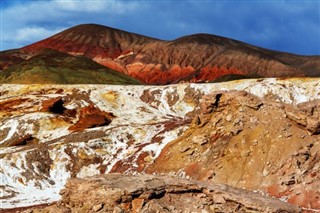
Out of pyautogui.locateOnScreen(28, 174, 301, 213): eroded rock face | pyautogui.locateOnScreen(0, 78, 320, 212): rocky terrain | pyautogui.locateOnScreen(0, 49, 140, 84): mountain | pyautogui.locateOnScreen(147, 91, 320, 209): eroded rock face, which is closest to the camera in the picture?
pyautogui.locateOnScreen(28, 174, 301, 213): eroded rock face

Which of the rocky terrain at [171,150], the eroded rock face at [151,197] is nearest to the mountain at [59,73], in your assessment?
the rocky terrain at [171,150]

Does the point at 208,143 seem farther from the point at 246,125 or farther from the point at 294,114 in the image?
the point at 294,114

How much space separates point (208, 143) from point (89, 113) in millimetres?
25912

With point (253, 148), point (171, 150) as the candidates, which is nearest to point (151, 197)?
point (253, 148)

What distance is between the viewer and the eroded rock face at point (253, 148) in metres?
33.8

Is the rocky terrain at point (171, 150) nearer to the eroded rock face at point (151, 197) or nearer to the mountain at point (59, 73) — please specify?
the eroded rock face at point (151, 197)

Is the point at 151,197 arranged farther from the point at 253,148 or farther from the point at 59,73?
the point at 59,73

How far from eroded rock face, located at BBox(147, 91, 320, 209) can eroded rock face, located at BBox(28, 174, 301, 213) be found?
9.96 metres

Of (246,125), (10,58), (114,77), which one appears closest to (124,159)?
(246,125)

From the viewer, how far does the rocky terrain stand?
22.5 m

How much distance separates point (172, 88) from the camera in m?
79.0

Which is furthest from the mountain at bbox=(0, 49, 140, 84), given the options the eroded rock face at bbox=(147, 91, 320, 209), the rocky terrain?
the eroded rock face at bbox=(147, 91, 320, 209)

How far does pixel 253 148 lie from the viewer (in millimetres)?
38344

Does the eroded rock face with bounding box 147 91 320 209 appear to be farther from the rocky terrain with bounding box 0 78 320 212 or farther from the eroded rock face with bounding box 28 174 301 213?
the eroded rock face with bounding box 28 174 301 213
